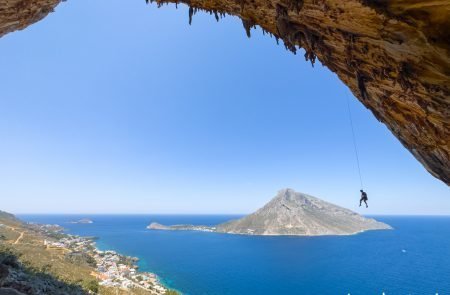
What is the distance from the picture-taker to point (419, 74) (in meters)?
7.45

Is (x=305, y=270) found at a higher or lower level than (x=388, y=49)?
lower

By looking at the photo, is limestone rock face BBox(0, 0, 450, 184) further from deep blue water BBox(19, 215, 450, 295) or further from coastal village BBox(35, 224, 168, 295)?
deep blue water BBox(19, 215, 450, 295)

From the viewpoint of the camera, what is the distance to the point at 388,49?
24.9ft

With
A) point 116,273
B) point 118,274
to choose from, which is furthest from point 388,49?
point 116,273

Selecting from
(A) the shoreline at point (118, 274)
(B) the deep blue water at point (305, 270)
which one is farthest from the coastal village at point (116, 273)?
(B) the deep blue water at point (305, 270)

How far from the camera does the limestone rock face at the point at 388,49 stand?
22.2 ft

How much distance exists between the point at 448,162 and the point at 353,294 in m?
75.2

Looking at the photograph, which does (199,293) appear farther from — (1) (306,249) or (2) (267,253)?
(1) (306,249)

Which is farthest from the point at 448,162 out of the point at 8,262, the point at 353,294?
the point at 353,294

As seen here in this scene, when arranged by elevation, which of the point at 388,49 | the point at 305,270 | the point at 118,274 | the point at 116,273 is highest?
the point at 388,49

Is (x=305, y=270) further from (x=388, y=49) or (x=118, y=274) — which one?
(x=388, y=49)

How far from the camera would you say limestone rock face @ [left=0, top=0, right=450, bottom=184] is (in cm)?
676

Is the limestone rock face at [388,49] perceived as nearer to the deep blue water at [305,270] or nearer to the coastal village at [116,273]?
the coastal village at [116,273]

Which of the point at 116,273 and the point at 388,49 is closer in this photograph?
the point at 388,49
